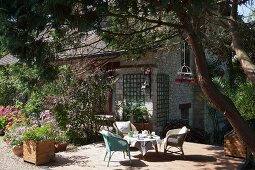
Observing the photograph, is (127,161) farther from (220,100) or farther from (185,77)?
(185,77)

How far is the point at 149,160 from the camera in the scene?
9680 mm

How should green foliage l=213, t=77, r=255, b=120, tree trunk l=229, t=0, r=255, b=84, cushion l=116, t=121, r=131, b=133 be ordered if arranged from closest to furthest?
tree trunk l=229, t=0, r=255, b=84 → green foliage l=213, t=77, r=255, b=120 → cushion l=116, t=121, r=131, b=133

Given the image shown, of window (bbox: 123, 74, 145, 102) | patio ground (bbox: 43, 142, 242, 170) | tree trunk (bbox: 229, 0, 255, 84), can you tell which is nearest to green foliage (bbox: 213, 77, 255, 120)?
patio ground (bbox: 43, 142, 242, 170)

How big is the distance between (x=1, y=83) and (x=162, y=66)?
9791 millimetres

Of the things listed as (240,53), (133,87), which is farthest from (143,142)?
(133,87)

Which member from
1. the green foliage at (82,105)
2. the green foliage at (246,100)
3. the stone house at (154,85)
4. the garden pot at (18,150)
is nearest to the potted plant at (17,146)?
the garden pot at (18,150)

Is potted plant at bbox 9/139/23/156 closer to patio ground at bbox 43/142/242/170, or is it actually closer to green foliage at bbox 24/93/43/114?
patio ground at bbox 43/142/242/170

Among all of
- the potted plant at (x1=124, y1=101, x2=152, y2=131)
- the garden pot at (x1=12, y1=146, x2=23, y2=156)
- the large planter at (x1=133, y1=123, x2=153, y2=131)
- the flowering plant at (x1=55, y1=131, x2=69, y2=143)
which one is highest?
the potted plant at (x1=124, y1=101, x2=152, y2=131)

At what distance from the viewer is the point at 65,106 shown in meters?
12.1

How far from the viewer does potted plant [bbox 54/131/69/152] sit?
10984 millimetres

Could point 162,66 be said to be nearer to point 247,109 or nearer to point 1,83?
point 247,109

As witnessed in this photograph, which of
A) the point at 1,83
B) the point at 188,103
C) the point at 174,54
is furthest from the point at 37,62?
the point at 1,83

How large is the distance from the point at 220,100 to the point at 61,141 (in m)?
7.66

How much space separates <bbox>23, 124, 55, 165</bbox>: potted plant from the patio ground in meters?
0.31
